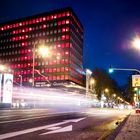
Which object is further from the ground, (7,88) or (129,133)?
(7,88)

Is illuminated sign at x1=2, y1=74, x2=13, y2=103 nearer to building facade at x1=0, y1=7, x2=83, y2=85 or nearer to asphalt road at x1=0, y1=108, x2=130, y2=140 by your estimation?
asphalt road at x1=0, y1=108, x2=130, y2=140

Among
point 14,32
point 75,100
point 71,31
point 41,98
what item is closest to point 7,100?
point 41,98

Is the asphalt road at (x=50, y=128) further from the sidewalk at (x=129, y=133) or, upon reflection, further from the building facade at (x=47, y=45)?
the building facade at (x=47, y=45)

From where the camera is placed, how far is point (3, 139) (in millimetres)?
8977

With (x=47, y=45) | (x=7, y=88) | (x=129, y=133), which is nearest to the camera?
(x=129, y=133)

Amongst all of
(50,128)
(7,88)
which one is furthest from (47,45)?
(50,128)

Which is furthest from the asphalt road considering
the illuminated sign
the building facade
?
the building facade

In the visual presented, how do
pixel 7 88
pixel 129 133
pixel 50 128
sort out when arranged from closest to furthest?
pixel 129 133
pixel 50 128
pixel 7 88

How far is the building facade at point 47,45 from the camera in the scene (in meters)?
126

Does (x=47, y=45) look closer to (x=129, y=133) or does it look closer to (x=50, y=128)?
(x=50, y=128)

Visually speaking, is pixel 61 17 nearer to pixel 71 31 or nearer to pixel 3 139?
pixel 71 31

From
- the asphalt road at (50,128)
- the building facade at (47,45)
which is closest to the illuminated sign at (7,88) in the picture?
the asphalt road at (50,128)

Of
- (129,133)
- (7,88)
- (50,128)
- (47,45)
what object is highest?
(47,45)

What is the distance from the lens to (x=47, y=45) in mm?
131125
